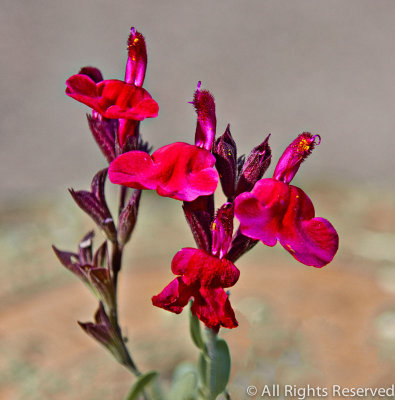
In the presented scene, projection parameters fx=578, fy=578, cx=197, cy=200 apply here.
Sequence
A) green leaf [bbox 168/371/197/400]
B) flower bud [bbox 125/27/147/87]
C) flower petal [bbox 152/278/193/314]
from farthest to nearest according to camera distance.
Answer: green leaf [bbox 168/371/197/400]
flower bud [bbox 125/27/147/87]
flower petal [bbox 152/278/193/314]

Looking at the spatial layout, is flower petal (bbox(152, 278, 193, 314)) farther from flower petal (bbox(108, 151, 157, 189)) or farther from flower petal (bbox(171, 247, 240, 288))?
flower petal (bbox(108, 151, 157, 189))

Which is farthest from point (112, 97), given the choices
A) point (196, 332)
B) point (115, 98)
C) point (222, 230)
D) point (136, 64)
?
point (196, 332)

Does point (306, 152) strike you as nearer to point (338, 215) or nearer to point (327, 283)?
point (327, 283)

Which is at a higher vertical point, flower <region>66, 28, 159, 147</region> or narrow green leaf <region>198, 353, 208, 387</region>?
flower <region>66, 28, 159, 147</region>

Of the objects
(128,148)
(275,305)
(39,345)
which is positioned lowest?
(275,305)

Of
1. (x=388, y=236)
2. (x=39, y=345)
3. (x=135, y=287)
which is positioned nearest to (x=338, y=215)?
(x=388, y=236)

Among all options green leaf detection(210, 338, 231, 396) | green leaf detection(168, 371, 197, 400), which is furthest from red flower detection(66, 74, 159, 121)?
green leaf detection(168, 371, 197, 400)

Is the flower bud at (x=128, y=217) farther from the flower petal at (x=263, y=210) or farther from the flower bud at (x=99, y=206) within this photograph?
the flower petal at (x=263, y=210)
